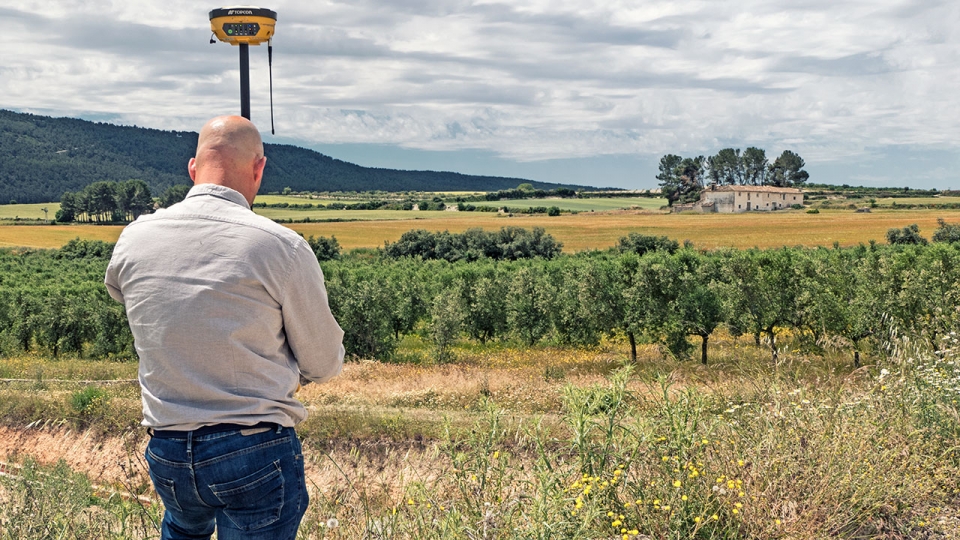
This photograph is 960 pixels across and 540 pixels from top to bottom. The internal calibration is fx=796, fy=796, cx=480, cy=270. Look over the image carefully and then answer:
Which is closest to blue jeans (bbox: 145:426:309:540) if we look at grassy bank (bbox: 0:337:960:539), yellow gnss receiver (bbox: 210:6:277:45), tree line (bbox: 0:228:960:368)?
grassy bank (bbox: 0:337:960:539)

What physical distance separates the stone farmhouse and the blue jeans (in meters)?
123

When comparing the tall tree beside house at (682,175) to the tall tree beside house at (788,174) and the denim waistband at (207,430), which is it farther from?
the denim waistband at (207,430)

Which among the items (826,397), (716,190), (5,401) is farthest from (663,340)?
(716,190)

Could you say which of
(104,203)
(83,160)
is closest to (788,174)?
(104,203)

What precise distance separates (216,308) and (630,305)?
34198 millimetres

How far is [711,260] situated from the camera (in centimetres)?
4141

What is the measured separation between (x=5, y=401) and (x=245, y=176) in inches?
734

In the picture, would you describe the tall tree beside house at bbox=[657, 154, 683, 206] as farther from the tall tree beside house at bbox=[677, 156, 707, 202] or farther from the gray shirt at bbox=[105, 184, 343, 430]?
the gray shirt at bbox=[105, 184, 343, 430]

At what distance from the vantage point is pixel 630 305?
36.4 metres

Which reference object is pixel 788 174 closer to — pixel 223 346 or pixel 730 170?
pixel 730 170

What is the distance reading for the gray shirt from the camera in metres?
3.15

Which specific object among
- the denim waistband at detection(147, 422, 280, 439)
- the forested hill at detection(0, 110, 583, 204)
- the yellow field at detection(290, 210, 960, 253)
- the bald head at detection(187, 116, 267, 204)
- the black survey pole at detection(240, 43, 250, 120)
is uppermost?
the forested hill at detection(0, 110, 583, 204)

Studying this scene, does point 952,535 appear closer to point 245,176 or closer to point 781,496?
point 781,496

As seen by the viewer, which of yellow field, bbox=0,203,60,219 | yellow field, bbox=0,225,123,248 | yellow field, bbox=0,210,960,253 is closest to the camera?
yellow field, bbox=0,210,960,253
